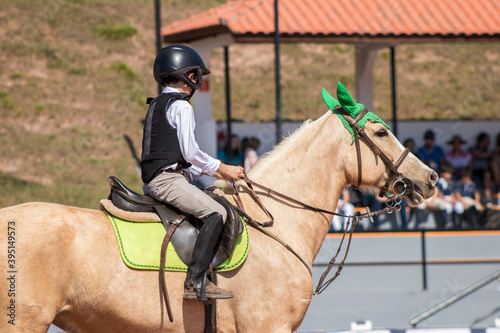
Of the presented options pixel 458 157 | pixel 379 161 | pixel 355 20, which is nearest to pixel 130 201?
pixel 379 161

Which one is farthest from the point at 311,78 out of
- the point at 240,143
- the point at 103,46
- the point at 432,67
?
the point at 240,143

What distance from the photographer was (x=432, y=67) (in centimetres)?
2958

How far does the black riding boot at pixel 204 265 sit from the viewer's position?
379 cm

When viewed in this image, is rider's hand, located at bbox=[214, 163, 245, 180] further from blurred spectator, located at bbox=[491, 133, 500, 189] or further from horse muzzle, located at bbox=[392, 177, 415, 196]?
blurred spectator, located at bbox=[491, 133, 500, 189]

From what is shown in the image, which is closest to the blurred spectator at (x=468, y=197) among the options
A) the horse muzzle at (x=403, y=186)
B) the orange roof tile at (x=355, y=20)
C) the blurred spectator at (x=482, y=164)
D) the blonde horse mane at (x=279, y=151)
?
the blurred spectator at (x=482, y=164)

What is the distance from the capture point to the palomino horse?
3.57m

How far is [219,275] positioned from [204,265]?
7.4 inches

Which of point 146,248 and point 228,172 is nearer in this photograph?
point 146,248

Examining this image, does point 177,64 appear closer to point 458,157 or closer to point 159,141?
point 159,141

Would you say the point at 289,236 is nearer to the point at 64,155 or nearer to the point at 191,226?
the point at 191,226

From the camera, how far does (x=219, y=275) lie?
3.97 metres

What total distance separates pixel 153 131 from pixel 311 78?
23.6 meters

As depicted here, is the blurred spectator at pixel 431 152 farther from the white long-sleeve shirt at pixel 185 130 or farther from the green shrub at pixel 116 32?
the green shrub at pixel 116 32

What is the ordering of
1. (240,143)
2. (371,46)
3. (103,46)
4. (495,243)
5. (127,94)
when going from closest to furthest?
(495,243) < (240,143) < (371,46) < (127,94) < (103,46)
